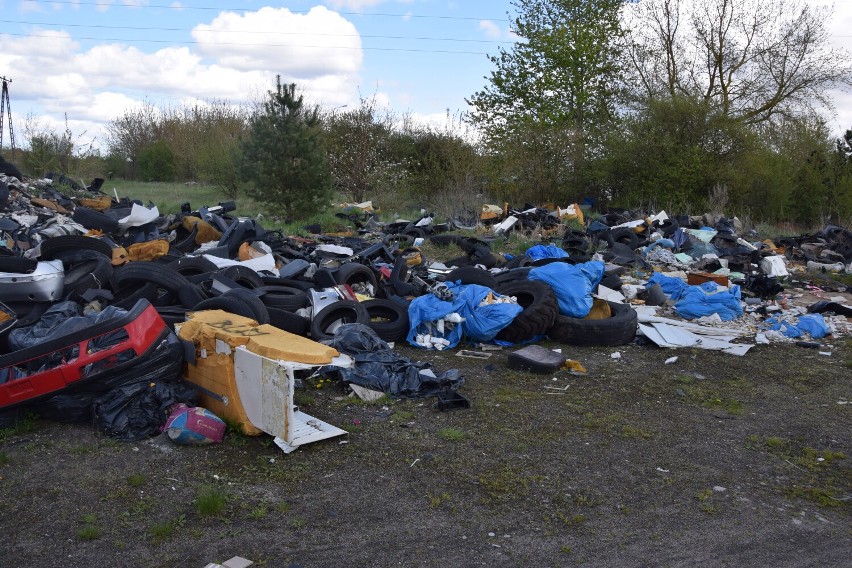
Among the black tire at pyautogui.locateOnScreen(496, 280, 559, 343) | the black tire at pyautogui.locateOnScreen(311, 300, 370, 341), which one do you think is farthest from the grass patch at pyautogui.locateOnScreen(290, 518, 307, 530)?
the black tire at pyautogui.locateOnScreen(496, 280, 559, 343)

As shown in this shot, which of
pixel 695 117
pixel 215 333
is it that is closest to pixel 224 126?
pixel 695 117

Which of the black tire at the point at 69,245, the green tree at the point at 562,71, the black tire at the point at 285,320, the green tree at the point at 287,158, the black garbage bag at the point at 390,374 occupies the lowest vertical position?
the black garbage bag at the point at 390,374

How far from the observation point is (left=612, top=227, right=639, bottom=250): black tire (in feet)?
43.1

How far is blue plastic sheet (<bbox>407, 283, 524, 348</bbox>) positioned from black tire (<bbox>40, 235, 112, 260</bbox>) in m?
3.57

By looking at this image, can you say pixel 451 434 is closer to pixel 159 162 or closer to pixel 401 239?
pixel 401 239

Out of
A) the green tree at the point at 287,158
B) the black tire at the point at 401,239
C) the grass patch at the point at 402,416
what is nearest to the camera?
the grass patch at the point at 402,416

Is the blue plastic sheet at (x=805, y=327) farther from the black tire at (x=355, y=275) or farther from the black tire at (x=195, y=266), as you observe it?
the black tire at (x=195, y=266)

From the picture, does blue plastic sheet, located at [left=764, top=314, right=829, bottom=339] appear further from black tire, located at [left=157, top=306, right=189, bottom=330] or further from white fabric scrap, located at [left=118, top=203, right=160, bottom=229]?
white fabric scrap, located at [left=118, top=203, right=160, bottom=229]

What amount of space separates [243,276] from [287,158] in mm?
8109

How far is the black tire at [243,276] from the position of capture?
7.50 meters

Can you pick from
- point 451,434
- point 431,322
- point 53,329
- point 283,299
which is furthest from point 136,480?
point 431,322

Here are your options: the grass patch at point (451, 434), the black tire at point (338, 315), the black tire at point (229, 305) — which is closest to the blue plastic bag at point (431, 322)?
the black tire at point (338, 315)

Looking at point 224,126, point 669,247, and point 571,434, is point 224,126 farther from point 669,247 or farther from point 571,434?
point 571,434

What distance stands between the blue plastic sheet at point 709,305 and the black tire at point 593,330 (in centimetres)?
158
